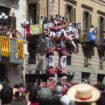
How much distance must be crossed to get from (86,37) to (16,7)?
25.2ft

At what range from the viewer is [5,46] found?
84.8 feet

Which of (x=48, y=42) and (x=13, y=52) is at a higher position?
(x=48, y=42)

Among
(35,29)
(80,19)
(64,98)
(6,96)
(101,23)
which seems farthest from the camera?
(101,23)

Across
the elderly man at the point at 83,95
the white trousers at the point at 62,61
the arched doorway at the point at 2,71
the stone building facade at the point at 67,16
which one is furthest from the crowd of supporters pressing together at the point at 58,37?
the elderly man at the point at 83,95

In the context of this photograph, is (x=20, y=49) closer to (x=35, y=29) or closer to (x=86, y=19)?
(x=35, y=29)

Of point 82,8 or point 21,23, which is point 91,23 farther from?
point 21,23

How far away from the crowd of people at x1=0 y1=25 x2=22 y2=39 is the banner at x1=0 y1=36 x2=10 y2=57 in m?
0.36

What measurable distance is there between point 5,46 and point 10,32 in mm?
1227

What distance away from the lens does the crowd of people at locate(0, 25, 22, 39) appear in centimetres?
2624

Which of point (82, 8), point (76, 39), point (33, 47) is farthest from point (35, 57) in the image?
point (82, 8)

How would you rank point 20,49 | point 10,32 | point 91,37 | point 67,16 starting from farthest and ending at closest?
1. point 91,37
2. point 67,16
3. point 20,49
4. point 10,32

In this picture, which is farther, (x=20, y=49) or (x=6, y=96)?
(x=20, y=49)

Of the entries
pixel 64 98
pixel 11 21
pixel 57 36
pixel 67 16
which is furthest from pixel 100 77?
pixel 64 98

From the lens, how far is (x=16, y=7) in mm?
28578
